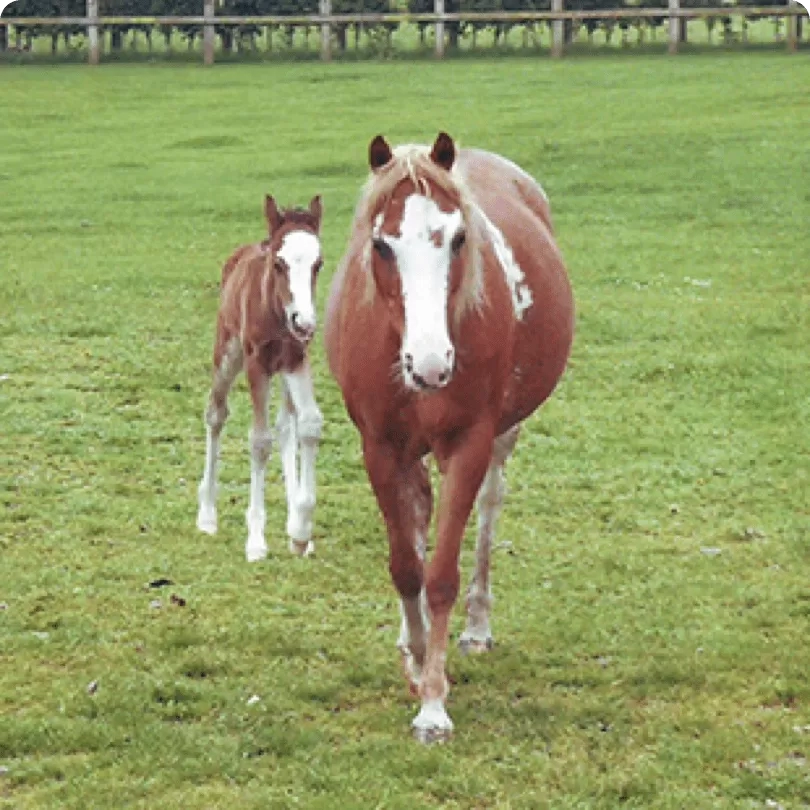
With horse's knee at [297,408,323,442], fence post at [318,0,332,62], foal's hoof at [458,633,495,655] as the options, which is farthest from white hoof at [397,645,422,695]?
fence post at [318,0,332,62]

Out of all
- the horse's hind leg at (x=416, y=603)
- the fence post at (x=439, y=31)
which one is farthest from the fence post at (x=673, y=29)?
the horse's hind leg at (x=416, y=603)

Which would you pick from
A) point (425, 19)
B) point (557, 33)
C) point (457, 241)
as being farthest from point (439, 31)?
point (457, 241)

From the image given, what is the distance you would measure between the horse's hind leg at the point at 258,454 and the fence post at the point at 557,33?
3005 centimetres

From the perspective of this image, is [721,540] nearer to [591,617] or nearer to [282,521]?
[591,617]

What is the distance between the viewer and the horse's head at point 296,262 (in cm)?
803

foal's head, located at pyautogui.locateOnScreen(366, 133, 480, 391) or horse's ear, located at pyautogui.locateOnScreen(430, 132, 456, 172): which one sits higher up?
horse's ear, located at pyautogui.locateOnScreen(430, 132, 456, 172)

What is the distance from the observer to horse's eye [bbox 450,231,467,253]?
Result: 5651 millimetres

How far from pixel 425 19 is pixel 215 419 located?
29971 mm

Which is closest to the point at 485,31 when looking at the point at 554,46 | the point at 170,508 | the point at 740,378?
the point at 554,46

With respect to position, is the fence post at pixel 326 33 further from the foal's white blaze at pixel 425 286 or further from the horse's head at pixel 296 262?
the foal's white blaze at pixel 425 286

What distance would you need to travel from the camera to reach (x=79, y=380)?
12414mm

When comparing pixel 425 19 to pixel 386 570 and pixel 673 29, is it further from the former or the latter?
pixel 386 570

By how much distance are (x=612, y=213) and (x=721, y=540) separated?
1271 centimetres

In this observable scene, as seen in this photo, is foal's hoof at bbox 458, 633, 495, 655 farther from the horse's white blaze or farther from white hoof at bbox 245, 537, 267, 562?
white hoof at bbox 245, 537, 267, 562
